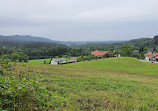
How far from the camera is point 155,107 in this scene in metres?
4.07

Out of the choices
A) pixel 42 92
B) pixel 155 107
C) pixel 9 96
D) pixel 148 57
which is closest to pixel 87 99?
pixel 42 92

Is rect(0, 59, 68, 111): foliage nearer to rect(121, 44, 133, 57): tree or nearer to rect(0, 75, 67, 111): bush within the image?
rect(0, 75, 67, 111): bush

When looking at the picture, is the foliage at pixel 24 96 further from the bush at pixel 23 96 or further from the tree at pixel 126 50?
the tree at pixel 126 50

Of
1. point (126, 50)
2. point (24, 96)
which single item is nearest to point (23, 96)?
point (24, 96)

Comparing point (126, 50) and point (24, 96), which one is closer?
point (24, 96)

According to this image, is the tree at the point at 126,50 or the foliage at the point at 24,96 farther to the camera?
the tree at the point at 126,50

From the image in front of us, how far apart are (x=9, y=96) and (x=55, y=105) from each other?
113 centimetres

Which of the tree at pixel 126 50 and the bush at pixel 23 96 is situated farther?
the tree at pixel 126 50

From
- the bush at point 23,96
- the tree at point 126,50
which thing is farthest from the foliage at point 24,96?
the tree at point 126,50

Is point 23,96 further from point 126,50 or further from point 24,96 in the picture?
point 126,50

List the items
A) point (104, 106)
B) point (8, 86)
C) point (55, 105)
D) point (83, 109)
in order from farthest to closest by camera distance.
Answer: point (104, 106)
point (83, 109)
point (55, 105)
point (8, 86)

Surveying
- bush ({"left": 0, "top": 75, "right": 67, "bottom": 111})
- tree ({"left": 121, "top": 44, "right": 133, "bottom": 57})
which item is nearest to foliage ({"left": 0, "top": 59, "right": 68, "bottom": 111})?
bush ({"left": 0, "top": 75, "right": 67, "bottom": 111})

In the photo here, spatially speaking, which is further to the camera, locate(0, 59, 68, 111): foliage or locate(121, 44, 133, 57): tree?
locate(121, 44, 133, 57): tree

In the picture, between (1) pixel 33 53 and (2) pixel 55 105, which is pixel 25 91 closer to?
(2) pixel 55 105
